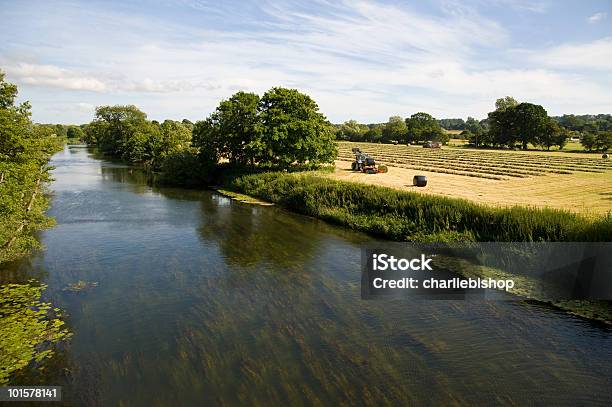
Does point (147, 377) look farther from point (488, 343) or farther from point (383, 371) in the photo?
point (488, 343)

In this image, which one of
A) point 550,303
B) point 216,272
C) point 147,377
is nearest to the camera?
point 147,377

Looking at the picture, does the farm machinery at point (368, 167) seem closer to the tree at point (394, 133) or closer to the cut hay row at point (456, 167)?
the cut hay row at point (456, 167)

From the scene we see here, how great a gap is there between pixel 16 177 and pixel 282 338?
49.8 feet

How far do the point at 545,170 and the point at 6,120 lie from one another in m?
63.7

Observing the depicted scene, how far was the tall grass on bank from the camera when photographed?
2050 cm

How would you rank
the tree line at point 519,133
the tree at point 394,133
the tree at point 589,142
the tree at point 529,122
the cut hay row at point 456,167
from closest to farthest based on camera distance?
the cut hay row at point 456,167
the tree at point 589,142
the tree line at point 519,133
the tree at point 529,122
the tree at point 394,133

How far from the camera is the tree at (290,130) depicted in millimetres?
51156

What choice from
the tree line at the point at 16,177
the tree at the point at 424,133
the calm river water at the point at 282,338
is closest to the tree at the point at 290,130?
→ the calm river water at the point at 282,338

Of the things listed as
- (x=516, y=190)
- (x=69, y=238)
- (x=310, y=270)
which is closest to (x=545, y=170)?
(x=516, y=190)

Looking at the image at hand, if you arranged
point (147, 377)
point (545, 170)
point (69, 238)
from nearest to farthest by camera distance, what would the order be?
1. point (147, 377)
2. point (69, 238)
3. point (545, 170)

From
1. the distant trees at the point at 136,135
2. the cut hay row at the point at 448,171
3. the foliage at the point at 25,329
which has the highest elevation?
the distant trees at the point at 136,135

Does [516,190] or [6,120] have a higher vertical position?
[6,120]

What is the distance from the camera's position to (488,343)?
14430 mm

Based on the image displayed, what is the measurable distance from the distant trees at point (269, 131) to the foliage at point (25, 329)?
1357 inches
